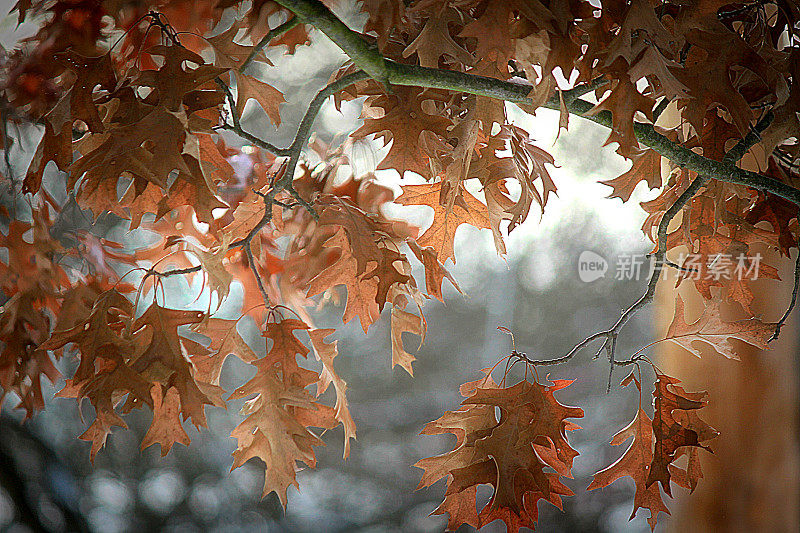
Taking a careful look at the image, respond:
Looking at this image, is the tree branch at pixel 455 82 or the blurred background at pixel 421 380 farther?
the blurred background at pixel 421 380

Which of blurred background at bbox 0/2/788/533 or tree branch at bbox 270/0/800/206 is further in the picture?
blurred background at bbox 0/2/788/533

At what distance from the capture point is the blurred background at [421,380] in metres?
1.55

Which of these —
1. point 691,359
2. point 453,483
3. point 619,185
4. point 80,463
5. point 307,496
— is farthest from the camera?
point 307,496

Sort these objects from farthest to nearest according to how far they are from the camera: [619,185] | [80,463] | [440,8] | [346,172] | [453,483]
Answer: [80,463] < [346,172] < [619,185] < [453,483] < [440,8]

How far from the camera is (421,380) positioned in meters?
1.63

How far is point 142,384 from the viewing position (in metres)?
0.45

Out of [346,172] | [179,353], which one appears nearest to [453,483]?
[179,353]

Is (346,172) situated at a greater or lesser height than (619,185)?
greater

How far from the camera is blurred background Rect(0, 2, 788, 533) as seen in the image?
1.55 meters

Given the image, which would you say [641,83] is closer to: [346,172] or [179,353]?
[346,172]

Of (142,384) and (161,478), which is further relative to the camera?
(161,478)

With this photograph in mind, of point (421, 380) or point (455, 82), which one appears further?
point (421, 380)

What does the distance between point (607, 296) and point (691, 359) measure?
43 cm


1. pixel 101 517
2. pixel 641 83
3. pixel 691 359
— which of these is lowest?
pixel 101 517
